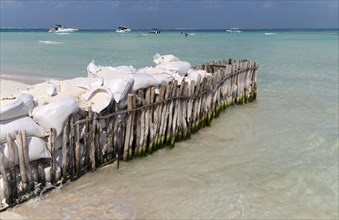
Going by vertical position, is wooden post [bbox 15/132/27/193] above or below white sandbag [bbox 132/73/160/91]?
below

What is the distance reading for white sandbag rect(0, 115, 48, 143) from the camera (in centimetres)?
568

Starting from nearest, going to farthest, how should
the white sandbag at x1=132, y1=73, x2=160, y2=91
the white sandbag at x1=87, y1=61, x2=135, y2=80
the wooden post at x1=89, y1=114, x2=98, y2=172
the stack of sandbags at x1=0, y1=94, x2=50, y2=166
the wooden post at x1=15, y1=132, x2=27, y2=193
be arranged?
the wooden post at x1=15, y1=132, x2=27, y2=193 → the stack of sandbags at x1=0, y1=94, x2=50, y2=166 → the wooden post at x1=89, y1=114, x2=98, y2=172 → the white sandbag at x1=132, y1=73, x2=160, y2=91 → the white sandbag at x1=87, y1=61, x2=135, y2=80

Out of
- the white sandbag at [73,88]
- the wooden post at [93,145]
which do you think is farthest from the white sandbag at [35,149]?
the white sandbag at [73,88]

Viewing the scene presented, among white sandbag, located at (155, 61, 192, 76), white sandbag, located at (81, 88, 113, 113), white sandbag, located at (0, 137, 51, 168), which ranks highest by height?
white sandbag, located at (155, 61, 192, 76)

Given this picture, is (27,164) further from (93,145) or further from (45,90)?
(45,90)

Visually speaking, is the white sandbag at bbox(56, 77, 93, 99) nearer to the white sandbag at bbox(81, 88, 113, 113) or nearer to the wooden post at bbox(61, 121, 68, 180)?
the white sandbag at bbox(81, 88, 113, 113)

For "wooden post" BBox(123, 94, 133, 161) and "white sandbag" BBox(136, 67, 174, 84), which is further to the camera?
"white sandbag" BBox(136, 67, 174, 84)

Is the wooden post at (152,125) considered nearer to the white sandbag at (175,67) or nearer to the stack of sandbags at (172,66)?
the stack of sandbags at (172,66)

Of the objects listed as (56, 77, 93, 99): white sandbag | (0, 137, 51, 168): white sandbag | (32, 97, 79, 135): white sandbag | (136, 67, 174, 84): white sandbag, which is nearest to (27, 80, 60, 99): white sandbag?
(56, 77, 93, 99): white sandbag

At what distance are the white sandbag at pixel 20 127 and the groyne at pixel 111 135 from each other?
0.64ft

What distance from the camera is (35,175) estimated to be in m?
6.00

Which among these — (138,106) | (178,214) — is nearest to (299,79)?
(138,106)

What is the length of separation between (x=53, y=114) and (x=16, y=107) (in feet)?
1.94

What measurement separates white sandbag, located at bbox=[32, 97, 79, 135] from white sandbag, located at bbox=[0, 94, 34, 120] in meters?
0.15
